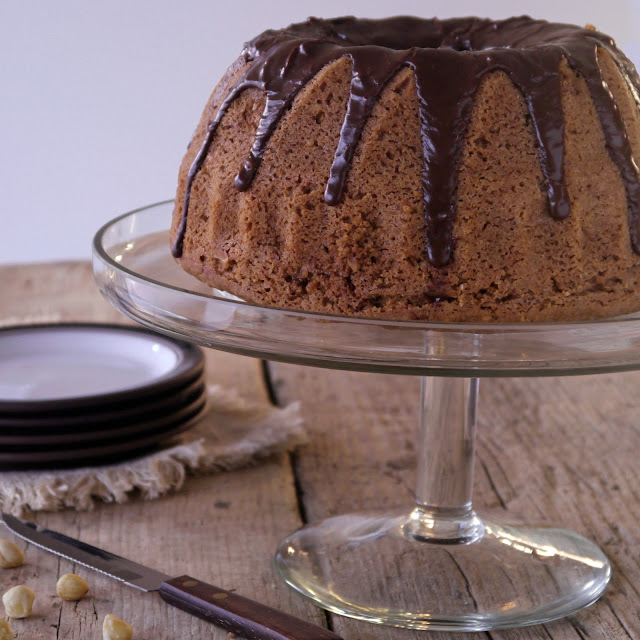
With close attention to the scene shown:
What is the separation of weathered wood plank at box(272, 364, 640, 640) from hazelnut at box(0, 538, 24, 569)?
0.39 m

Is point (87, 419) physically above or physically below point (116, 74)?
below

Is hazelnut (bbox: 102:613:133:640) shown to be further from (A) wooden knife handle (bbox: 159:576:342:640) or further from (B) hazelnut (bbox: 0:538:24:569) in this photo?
(B) hazelnut (bbox: 0:538:24:569)

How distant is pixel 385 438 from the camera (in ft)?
5.24

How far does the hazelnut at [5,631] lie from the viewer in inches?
38.8

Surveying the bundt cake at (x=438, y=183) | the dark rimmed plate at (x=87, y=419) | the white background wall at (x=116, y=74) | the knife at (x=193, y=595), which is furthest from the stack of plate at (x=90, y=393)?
the white background wall at (x=116, y=74)

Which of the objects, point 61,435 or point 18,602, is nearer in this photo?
point 18,602

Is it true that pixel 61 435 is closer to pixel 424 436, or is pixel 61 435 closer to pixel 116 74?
pixel 424 436

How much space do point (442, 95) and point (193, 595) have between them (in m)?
0.58

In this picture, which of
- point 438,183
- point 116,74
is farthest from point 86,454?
point 116,74

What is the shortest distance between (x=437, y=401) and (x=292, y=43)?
470 mm

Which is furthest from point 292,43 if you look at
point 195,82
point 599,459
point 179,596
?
point 195,82

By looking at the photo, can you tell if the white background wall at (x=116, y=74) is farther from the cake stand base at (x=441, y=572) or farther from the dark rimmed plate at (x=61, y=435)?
the cake stand base at (x=441, y=572)

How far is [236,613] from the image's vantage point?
3.31 ft

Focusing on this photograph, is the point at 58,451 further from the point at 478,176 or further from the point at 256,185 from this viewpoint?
the point at 478,176
